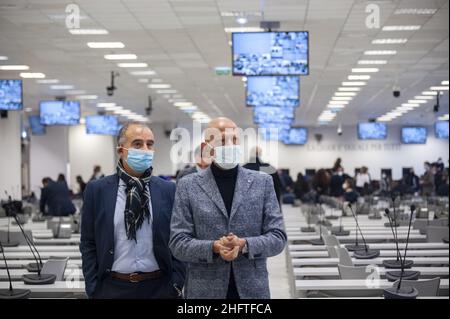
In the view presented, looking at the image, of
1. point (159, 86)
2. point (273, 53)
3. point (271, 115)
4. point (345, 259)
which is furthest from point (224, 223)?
point (159, 86)

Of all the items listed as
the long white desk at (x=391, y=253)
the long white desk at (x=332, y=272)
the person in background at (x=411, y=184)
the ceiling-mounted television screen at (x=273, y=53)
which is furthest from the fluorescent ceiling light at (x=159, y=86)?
the long white desk at (x=332, y=272)

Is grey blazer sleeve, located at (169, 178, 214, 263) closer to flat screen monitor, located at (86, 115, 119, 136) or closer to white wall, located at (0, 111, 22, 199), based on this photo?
white wall, located at (0, 111, 22, 199)

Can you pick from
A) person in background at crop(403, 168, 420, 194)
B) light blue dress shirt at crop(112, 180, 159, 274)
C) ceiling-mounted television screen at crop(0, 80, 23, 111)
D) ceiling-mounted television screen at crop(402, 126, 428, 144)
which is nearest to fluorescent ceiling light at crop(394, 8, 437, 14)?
ceiling-mounted television screen at crop(0, 80, 23, 111)

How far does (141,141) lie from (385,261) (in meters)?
4.50

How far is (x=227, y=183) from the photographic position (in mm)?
3557

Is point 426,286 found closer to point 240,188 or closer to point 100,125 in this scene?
point 240,188

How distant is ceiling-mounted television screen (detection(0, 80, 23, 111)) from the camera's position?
8453 mm

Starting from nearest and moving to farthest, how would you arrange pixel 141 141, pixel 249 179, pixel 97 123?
1. pixel 249 179
2. pixel 141 141
3. pixel 97 123

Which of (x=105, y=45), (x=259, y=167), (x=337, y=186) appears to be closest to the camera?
(x=259, y=167)

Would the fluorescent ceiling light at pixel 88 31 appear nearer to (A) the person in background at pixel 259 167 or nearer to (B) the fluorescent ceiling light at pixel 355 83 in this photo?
(A) the person in background at pixel 259 167

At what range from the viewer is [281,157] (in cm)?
4091

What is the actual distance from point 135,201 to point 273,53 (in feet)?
21.6
